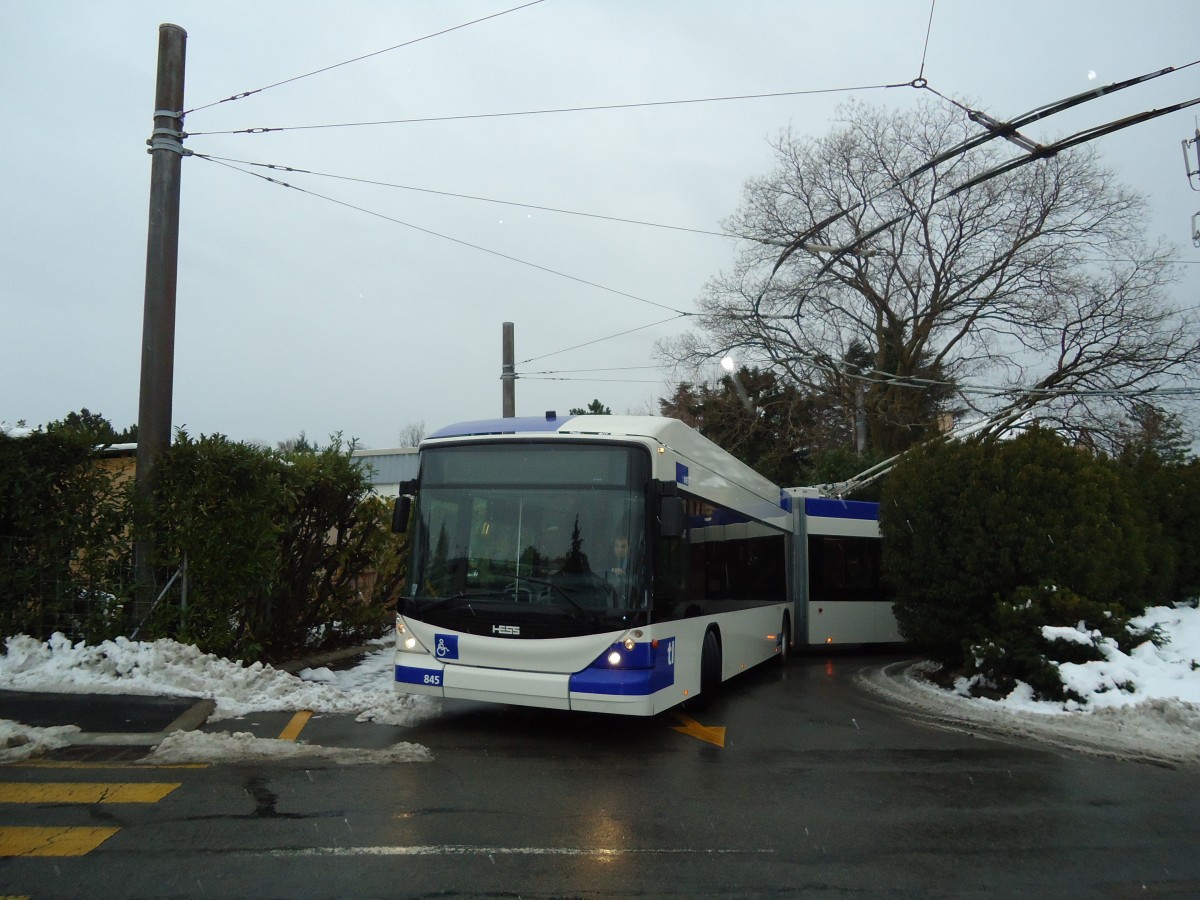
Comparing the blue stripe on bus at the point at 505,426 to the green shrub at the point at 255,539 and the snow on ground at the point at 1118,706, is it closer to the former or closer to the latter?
the green shrub at the point at 255,539

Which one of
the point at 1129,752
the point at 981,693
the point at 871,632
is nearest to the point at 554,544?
the point at 1129,752

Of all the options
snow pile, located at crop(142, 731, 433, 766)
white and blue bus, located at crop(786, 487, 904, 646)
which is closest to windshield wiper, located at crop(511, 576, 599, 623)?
snow pile, located at crop(142, 731, 433, 766)

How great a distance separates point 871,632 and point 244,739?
1335 cm

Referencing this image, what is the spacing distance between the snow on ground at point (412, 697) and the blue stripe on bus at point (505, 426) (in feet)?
9.44

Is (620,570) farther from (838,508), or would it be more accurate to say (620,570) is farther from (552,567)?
(838,508)

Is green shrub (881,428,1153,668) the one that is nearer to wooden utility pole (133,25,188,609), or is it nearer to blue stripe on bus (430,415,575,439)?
blue stripe on bus (430,415,575,439)

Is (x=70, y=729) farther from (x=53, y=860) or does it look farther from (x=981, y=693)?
(x=981, y=693)

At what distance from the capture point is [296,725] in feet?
29.5

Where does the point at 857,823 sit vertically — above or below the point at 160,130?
below

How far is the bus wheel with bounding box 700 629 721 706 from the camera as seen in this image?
10.5 meters

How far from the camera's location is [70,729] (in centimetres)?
820

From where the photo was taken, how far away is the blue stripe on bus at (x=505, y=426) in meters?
9.42

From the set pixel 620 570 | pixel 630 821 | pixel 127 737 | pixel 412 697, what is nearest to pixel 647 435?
pixel 620 570

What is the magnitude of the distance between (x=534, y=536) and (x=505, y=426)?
134cm
